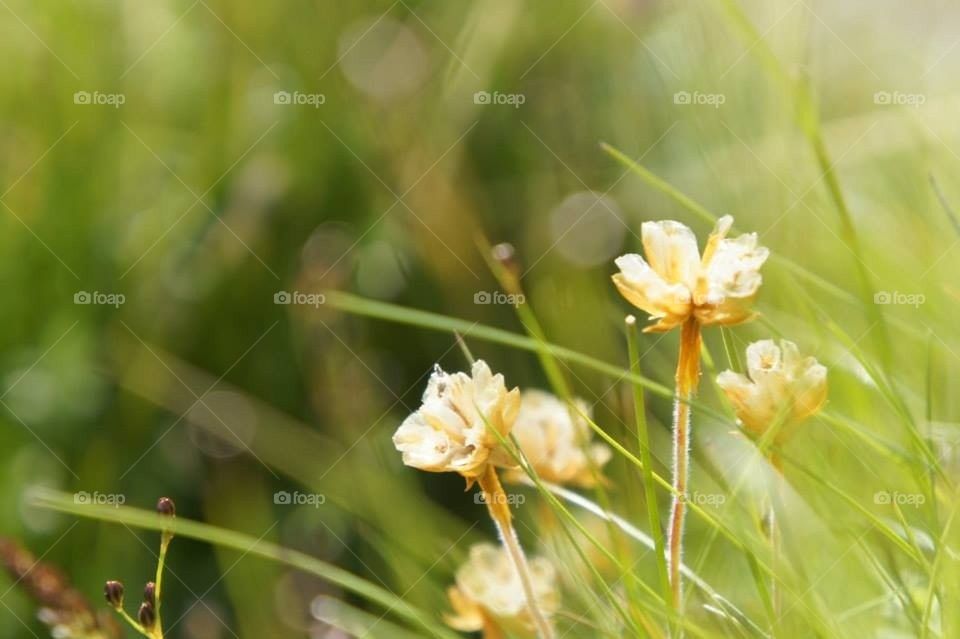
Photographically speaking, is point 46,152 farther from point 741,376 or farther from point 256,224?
point 741,376

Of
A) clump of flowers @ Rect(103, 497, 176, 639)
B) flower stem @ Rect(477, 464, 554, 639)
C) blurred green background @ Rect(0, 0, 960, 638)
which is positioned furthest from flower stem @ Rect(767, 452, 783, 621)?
blurred green background @ Rect(0, 0, 960, 638)

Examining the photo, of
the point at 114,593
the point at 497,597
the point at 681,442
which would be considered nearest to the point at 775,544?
the point at 681,442

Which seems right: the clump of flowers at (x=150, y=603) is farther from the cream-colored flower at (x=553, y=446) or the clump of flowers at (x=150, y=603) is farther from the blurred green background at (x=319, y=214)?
A: the blurred green background at (x=319, y=214)

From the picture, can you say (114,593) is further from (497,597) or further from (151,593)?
(497,597)

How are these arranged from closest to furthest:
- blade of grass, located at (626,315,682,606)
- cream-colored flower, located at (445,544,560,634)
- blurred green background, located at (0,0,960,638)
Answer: blade of grass, located at (626,315,682,606) → cream-colored flower, located at (445,544,560,634) → blurred green background, located at (0,0,960,638)

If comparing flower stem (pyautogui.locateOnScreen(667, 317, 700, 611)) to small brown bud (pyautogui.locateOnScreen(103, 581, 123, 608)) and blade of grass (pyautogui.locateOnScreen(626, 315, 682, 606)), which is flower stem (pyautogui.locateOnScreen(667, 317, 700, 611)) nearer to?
blade of grass (pyautogui.locateOnScreen(626, 315, 682, 606))

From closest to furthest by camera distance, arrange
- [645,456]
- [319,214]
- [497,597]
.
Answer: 1. [645,456]
2. [497,597]
3. [319,214]
